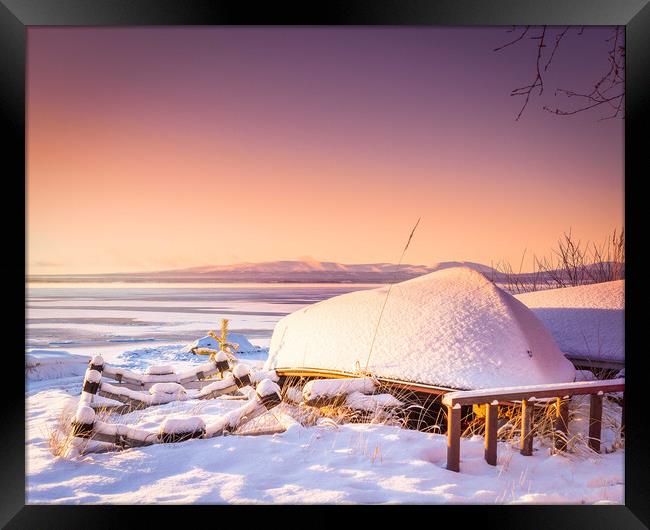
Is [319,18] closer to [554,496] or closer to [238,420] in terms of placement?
[238,420]

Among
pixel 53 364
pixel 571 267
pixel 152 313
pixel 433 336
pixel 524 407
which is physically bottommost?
pixel 524 407

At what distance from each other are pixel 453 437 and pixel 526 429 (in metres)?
0.49

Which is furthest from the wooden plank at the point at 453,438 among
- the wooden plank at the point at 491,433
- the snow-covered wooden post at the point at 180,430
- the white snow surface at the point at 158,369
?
the white snow surface at the point at 158,369

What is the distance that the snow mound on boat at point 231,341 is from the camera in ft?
11.0

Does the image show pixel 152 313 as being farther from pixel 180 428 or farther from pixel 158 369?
pixel 180 428

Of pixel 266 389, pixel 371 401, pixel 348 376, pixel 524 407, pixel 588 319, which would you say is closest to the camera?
pixel 524 407

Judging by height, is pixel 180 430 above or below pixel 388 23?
below

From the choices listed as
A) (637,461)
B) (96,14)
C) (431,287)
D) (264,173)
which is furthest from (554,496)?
(96,14)

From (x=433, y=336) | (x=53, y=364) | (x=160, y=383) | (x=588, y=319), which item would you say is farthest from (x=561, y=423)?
(x=53, y=364)

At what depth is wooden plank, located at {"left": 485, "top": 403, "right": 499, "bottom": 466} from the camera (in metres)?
2.42

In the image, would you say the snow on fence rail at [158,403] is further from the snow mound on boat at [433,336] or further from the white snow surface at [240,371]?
the snow mound on boat at [433,336]

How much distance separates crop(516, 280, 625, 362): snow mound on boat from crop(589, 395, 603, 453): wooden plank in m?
0.74

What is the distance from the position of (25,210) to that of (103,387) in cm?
128

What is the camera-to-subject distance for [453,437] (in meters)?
2.41
